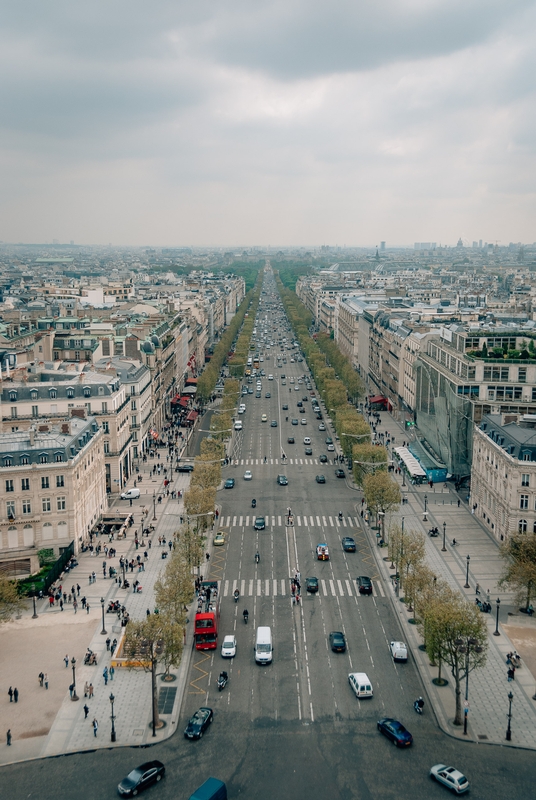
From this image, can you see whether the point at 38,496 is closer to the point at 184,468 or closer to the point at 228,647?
the point at 228,647

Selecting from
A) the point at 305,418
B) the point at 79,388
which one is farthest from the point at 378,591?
the point at 305,418

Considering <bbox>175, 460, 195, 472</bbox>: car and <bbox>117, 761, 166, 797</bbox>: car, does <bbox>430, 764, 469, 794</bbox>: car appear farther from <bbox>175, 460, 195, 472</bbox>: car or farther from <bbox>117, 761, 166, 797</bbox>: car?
<bbox>175, 460, 195, 472</bbox>: car

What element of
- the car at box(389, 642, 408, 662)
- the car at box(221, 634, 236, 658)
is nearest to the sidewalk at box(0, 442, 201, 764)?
the car at box(221, 634, 236, 658)

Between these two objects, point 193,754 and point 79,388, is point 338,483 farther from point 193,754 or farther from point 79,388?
point 193,754

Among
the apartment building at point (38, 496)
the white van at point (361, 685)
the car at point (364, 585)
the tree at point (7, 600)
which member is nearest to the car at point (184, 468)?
the apartment building at point (38, 496)

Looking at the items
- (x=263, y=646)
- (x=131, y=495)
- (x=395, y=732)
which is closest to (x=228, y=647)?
(x=263, y=646)
